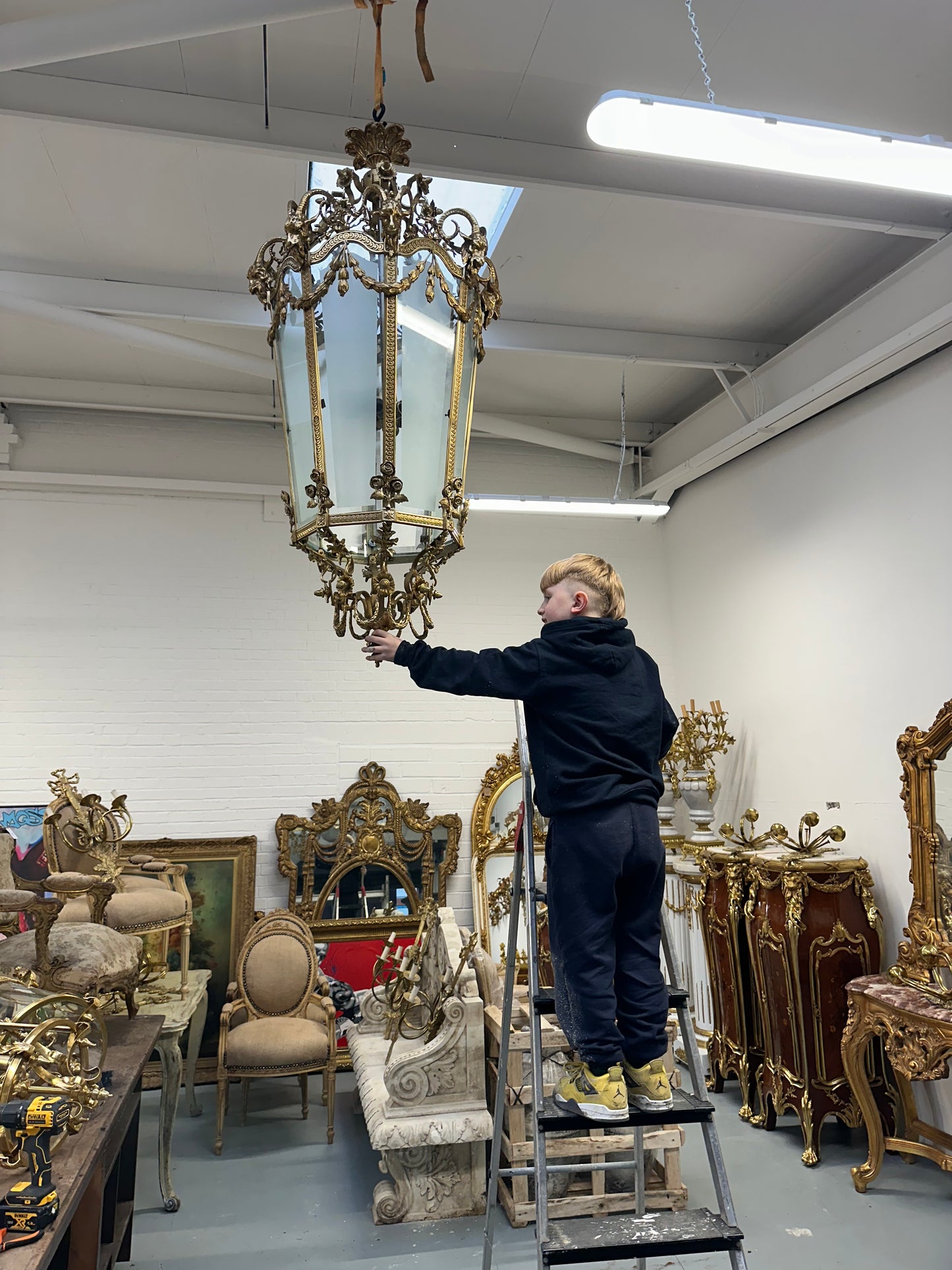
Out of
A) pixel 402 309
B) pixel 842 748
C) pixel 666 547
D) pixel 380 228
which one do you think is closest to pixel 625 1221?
pixel 402 309

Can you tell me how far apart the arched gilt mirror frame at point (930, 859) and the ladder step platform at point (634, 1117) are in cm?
223

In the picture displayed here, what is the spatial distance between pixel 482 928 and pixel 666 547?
3353mm

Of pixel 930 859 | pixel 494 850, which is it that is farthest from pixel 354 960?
pixel 930 859

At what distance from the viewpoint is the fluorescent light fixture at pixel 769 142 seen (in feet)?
6.59

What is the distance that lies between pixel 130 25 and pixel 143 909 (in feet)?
10.9

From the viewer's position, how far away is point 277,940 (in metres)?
5.27

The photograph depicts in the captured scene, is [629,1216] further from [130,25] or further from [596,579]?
[130,25]

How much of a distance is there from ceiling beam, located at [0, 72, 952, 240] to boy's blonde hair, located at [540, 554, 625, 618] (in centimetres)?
189

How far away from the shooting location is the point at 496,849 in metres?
6.30

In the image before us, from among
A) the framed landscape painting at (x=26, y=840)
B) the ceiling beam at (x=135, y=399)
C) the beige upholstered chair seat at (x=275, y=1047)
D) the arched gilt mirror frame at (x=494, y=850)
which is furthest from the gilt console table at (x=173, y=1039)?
the ceiling beam at (x=135, y=399)

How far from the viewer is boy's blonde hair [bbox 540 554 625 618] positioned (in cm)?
229

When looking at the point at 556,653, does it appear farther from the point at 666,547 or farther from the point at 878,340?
the point at 666,547

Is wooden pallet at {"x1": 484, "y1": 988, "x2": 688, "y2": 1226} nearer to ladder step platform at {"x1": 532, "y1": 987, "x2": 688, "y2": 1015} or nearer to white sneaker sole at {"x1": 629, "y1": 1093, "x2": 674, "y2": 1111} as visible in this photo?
ladder step platform at {"x1": 532, "y1": 987, "x2": 688, "y2": 1015}

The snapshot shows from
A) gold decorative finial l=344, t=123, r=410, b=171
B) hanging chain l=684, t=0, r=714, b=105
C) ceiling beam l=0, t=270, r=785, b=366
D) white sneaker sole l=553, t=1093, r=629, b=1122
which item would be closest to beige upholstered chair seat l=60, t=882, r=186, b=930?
white sneaker sole l=553, t=1093, r=629, b=1122
